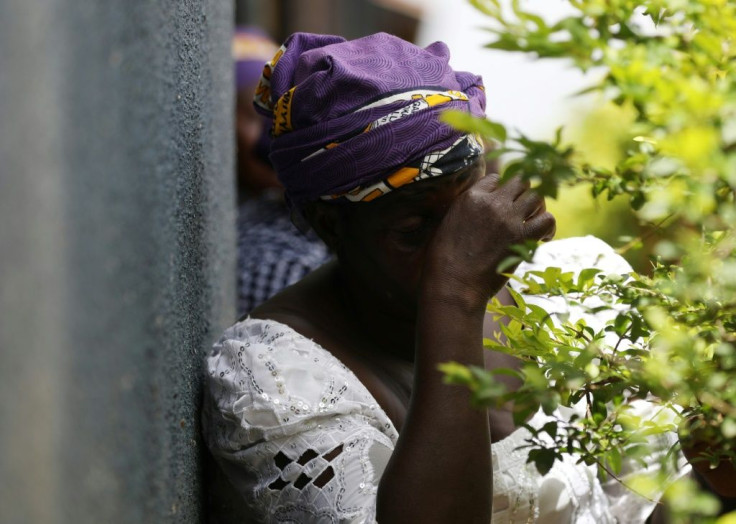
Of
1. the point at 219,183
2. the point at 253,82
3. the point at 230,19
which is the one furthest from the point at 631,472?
the point at 253,82

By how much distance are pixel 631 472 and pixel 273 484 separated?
1.09 meters

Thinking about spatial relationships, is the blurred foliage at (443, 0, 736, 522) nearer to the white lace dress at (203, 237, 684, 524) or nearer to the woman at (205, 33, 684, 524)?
the woman at (205, 33, 684, 524)

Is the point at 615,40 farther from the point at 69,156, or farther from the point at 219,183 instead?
the point at 219,183

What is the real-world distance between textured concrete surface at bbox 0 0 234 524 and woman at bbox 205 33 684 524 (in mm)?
497

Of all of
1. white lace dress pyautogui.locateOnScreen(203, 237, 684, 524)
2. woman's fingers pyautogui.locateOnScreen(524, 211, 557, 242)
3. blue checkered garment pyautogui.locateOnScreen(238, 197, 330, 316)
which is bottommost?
blue checkered garment pyautogui.locateOnScreen(238, 197, 330, 316)

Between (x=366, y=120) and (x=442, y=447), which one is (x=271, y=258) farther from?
(x=442, y=447)

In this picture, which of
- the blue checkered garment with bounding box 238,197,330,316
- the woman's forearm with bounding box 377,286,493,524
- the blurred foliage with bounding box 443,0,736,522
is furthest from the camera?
the blue checkered garment with bounding box 238,197,330,316

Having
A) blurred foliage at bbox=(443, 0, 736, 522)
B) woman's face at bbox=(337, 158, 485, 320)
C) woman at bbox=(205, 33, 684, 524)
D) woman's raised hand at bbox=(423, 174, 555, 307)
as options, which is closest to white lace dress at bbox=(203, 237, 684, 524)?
woman at bbox=(205, 33, 684, 524)

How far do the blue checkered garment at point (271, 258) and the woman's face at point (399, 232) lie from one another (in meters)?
1.75

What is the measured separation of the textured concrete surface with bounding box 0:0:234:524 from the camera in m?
1.29

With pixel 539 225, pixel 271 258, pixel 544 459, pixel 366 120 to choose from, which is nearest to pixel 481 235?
pixel 539 225

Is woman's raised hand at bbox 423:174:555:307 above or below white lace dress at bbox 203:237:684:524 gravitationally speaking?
above

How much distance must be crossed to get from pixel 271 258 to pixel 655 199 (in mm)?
3450

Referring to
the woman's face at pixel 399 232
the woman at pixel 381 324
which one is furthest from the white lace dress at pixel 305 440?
the woman's face at pixel 399 232
